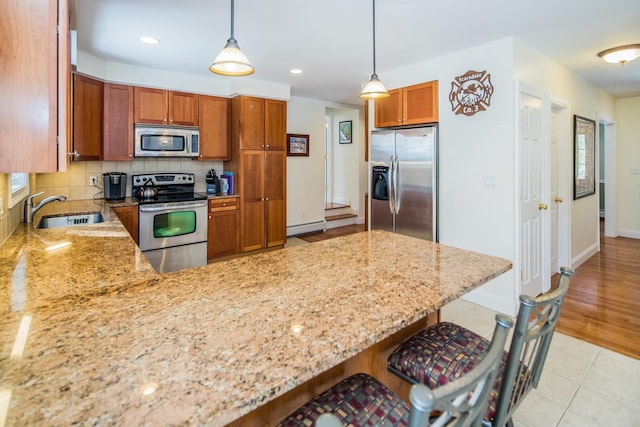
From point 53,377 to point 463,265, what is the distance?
148 cm

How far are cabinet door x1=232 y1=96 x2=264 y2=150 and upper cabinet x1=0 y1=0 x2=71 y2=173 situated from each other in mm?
3472

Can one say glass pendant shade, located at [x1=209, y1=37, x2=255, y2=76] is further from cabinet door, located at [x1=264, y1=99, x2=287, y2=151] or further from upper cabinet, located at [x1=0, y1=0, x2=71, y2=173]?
cabinet door, located at [x1=264, y1=99, x2=287, y2=151]

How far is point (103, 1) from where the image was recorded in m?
2.47

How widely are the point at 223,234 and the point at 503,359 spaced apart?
382cm

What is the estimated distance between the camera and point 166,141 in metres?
4.19

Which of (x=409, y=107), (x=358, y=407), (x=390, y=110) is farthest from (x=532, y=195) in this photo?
(x=358, y=407)

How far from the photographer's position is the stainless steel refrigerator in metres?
3.58

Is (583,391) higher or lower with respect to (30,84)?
lower

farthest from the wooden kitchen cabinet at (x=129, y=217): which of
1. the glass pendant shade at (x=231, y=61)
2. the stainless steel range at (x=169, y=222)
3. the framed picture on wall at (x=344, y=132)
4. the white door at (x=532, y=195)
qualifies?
the framed picture on wall at (x=344, y=132)

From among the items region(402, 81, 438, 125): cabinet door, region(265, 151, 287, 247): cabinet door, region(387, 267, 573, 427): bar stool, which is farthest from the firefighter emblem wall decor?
region(265, 151, 287, 247): cabinet door

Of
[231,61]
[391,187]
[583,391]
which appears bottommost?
[583,391]

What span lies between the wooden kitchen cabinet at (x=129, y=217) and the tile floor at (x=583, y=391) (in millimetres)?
3622

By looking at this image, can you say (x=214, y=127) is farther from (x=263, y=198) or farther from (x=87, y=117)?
(x=87, y=117)

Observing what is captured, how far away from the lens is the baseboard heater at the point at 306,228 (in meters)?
6.02
